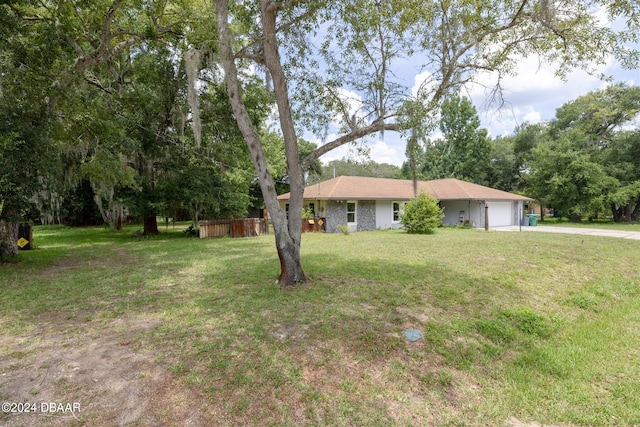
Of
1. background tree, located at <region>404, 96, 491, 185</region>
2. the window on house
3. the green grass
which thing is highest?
background tree, located at <region>404, 96, 491, 185</region>

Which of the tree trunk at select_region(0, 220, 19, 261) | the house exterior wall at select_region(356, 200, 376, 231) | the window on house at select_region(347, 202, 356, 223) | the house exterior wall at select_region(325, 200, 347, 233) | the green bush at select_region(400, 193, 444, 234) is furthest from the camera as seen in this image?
the house exterior wall at select_region(356, 200, 376, 231)

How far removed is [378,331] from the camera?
13.4ft

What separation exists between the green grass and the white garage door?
486 inches

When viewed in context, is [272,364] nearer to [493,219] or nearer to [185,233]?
Result: [185,233]

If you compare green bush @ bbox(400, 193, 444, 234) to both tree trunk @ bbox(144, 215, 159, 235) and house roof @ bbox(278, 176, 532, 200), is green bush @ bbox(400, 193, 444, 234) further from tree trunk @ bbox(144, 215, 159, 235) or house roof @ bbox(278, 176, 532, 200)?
tree trunk @ bbox(144, 215, 159, 235)

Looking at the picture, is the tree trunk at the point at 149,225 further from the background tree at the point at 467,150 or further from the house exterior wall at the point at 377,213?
the background tree at the point at 467,150

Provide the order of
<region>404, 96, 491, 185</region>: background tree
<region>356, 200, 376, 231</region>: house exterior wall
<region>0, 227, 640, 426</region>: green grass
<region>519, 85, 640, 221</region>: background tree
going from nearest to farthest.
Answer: <region>0, 227, 640, 426</region>: green grass, <region>356, 200, 376, 231</region>: house exterior wall, <region>519, 85, 640, 221</region>: background tree, <region>404, 96, 491, 185</region>: background tree


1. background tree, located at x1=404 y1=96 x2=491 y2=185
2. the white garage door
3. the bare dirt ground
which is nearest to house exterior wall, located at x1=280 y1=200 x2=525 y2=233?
the white garage door

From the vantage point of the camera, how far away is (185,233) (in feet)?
52.4

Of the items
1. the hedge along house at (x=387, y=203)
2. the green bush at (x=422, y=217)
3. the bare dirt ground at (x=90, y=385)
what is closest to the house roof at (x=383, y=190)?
the hedge along house at (x=387, y=203)

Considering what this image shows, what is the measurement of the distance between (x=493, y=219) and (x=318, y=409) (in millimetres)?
20976

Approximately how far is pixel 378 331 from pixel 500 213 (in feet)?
66.4

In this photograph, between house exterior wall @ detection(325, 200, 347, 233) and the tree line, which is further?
the tree line

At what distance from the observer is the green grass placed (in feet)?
9.36
